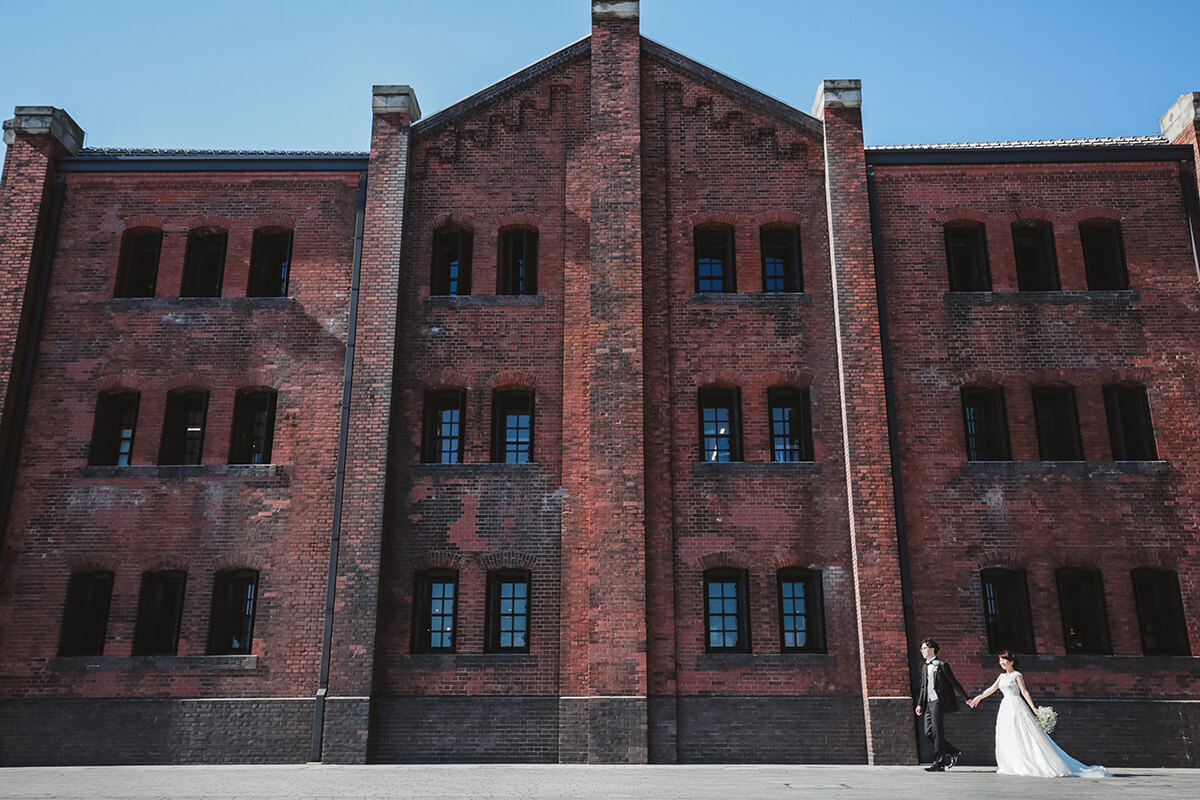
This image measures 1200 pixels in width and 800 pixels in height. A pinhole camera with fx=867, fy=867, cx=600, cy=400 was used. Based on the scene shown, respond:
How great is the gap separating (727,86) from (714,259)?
11.3ft

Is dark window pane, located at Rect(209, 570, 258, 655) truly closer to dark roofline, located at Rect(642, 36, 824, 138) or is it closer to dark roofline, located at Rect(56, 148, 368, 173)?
dark roofline, located at Rect(56, 148, 368, 173)

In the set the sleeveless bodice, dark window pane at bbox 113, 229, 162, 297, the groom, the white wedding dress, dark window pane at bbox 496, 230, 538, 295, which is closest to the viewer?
the white wedding dress

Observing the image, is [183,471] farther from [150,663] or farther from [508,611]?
[508,611]

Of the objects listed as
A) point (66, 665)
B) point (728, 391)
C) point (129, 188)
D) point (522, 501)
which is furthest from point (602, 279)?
point (66, 665)

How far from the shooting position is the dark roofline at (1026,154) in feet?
54.2

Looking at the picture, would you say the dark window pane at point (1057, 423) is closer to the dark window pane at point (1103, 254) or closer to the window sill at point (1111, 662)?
the dark window pane at point (1103, 254)

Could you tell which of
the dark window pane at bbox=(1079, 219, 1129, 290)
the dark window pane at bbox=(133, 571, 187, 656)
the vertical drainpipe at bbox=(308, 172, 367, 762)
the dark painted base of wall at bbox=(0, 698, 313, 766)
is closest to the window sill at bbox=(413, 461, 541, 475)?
the vertical drainpipe at bbox=(308, 172, 367, 762)

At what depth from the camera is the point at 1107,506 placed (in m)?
14.9

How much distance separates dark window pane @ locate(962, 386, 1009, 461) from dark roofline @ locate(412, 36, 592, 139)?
9.89m

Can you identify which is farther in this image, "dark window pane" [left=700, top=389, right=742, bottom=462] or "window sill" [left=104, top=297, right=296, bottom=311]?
"window sill" [left=104, top=297, right=296, bottom=311]

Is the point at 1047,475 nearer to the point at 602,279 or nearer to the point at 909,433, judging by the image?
the point at 909,433

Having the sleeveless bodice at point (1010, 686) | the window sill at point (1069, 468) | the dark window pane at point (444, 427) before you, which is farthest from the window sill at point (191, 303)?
the sleeveless bodice at point (1010, 686)

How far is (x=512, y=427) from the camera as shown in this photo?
1566 cm

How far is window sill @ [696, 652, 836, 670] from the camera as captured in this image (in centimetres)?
1421
